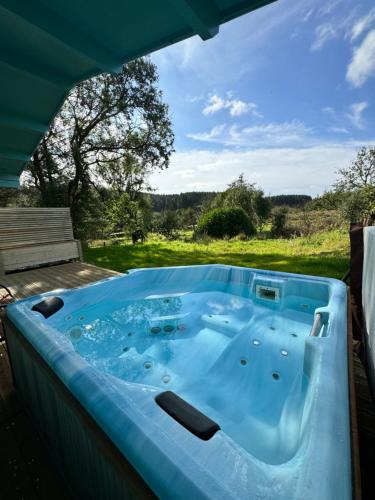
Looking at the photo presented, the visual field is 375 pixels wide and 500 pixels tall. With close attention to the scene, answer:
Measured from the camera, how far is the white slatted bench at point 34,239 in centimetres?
580

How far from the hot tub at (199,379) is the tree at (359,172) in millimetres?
12931

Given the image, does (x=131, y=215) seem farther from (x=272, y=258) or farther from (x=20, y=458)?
(x=20, y=458)

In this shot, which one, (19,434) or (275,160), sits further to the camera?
(275,160)

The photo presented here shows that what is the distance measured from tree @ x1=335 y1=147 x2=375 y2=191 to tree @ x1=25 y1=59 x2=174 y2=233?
1073 cm

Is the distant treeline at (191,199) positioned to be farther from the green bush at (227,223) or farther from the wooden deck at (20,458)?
the wooden deck at (20,458)

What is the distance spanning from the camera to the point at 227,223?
1066 cm

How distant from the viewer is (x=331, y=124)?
673 centimetres

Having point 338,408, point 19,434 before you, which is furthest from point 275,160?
point 19,434

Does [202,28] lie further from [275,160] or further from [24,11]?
[275,160]

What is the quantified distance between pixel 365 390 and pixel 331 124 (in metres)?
7.48

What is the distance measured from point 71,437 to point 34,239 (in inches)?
254

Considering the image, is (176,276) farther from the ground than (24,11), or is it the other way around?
(24,11)

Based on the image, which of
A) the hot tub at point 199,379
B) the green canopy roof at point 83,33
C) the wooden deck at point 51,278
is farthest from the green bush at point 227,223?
the green canopy roof at point 83,33

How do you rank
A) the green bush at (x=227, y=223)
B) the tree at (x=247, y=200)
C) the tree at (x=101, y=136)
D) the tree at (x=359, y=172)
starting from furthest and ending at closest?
the tree at (x=247, y=200), the tree at (x=359, y=172), the green bush at (x=227, y=223), the tree at (x=101, y=136)
